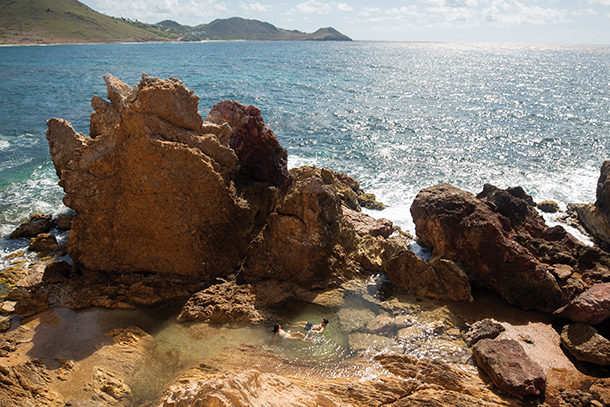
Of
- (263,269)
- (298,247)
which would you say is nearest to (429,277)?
(298,247)

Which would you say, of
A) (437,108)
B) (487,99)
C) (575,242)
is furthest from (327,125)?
(487,99)

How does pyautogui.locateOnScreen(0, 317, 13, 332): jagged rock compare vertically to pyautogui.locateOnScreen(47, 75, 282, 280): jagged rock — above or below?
below

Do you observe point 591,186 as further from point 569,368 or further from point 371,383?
point 371,383

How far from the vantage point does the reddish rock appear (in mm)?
14039

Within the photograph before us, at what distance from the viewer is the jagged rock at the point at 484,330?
9.35 m

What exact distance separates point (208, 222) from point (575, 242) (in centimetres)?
1359

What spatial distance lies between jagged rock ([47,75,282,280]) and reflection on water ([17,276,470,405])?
1.85 m

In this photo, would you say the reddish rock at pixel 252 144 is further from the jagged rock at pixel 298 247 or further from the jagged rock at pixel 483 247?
the jagged rock at pixel 483 247

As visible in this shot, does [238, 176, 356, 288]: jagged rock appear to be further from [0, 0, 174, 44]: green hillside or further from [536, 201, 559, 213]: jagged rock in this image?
[0, 0, 174, 44]: green hillside

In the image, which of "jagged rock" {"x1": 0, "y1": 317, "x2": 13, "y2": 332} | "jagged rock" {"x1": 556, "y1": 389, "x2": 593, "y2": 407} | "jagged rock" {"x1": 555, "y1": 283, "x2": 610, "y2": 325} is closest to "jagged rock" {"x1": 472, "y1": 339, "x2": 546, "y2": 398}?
"jagged rock" {"x1": 556, "y1": 389, "x2": 593, "y2": 407}

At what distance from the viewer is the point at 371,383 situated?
775 centimetres

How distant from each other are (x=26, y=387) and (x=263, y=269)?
20.5ft

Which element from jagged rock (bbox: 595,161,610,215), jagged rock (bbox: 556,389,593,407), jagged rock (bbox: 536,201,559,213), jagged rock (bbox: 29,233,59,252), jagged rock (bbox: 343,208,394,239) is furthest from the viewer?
jagged rock (bbox: 536,201,559,213)

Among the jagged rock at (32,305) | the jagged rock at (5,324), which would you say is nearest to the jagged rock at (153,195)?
the jagged rock at (32,305)
